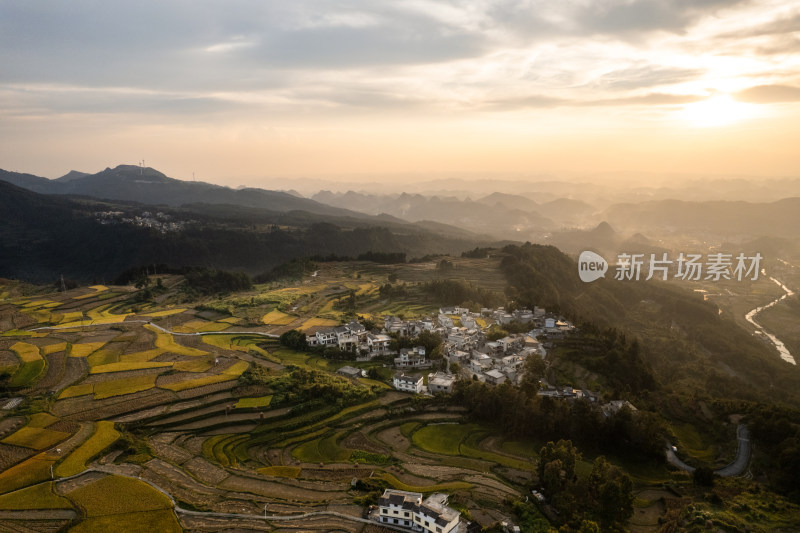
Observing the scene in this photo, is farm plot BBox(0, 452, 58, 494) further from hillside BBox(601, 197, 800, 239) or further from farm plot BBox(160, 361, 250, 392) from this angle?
hillside BBox(601, 197, 800, 239)

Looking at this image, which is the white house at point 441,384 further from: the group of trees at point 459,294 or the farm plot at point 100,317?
the farm plot at point 100,317

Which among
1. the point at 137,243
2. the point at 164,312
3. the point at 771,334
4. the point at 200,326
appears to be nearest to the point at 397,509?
Answer: the point at 200,326

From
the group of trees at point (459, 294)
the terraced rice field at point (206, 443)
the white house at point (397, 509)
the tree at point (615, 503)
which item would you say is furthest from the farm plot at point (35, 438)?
the group of trees at point (459, 294)

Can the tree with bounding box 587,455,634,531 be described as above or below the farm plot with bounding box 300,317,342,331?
below

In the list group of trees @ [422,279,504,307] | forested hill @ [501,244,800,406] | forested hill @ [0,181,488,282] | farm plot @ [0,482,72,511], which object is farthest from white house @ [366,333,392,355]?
forested hill @ [0,181,488,282]

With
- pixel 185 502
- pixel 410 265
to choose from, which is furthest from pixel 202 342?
pixel 410 265

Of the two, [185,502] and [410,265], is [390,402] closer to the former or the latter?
[185,502]
